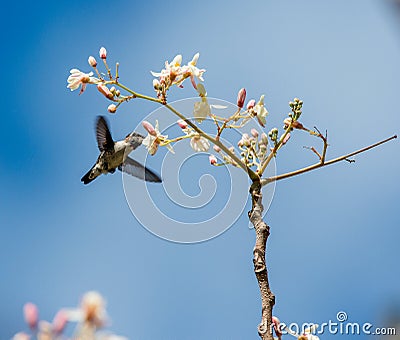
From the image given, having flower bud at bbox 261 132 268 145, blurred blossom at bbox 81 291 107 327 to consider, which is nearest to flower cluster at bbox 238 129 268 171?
flower bud at bbox 261 132 268 145

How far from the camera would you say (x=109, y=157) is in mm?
3541

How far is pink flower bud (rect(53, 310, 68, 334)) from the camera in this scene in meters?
0.89

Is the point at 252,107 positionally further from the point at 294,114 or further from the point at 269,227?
the point at 269,227

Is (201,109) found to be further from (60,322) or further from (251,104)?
(60,322)

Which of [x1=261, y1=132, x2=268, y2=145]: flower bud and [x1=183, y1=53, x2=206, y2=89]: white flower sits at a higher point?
[x1=183, y1=53, x2=206, y2=89]: white flower

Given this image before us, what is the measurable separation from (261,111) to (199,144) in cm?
25

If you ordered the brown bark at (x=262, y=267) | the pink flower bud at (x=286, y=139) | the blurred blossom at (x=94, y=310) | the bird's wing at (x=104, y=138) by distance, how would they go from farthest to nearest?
the bird's wing at (x=104, y=138) → the pink flower bud at (x=286, y=139) → the brown bark at (x=262, y=267) → the blurred blossom at (x=94, y=310)

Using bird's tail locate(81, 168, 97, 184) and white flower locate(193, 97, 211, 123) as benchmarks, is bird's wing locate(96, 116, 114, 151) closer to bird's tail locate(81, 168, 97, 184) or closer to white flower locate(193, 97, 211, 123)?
bird's tail locate(81, 168, 97, 184)

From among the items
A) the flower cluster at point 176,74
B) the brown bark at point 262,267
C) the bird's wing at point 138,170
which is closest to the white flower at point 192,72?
the flower cluster at point 176,74

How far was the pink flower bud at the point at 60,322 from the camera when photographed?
890 mm

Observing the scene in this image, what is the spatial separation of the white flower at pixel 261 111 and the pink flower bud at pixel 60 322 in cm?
122

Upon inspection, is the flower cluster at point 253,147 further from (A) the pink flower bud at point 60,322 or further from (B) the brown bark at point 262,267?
(A) the pink flower bud at point 60,322

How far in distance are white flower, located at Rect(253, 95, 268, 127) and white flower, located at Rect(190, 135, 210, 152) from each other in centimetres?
20

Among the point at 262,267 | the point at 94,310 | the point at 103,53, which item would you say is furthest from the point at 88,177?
the point at 94,310
